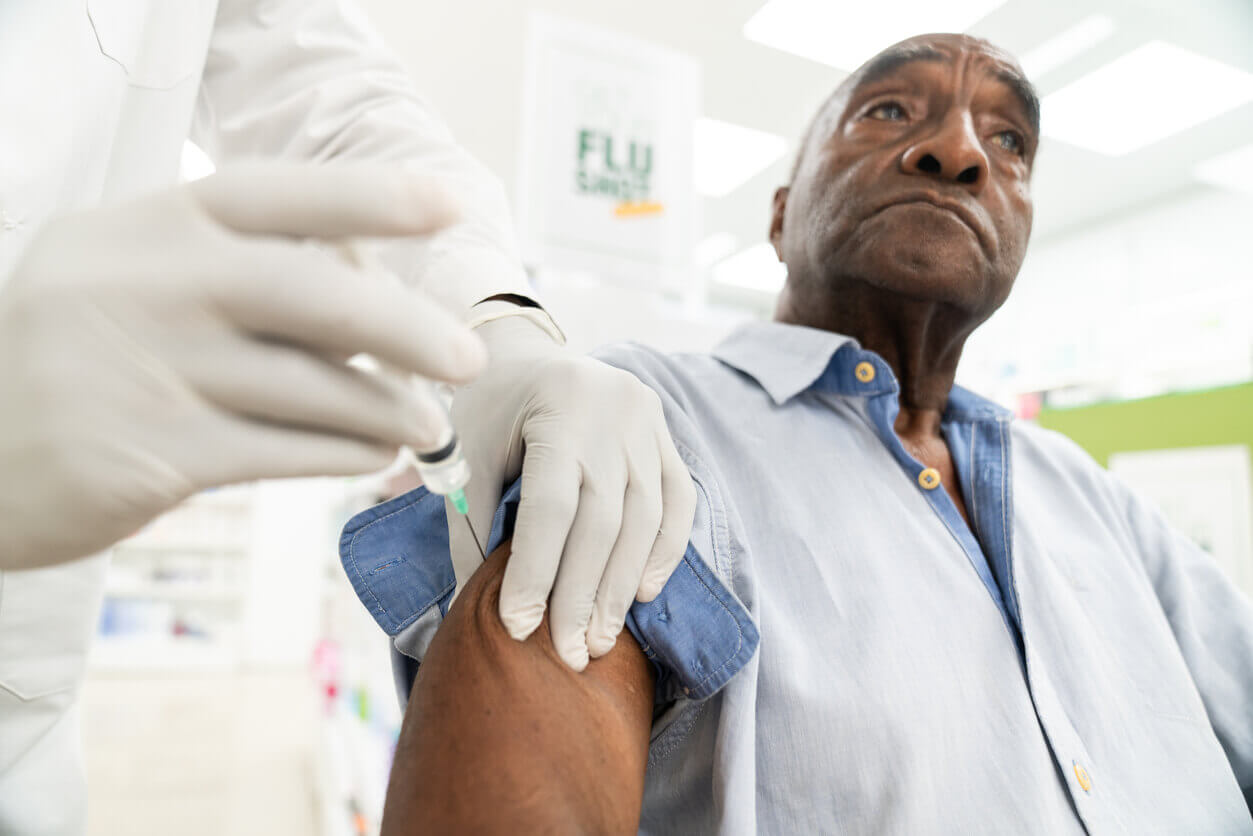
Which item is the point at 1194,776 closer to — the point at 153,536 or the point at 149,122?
the point at 149,122

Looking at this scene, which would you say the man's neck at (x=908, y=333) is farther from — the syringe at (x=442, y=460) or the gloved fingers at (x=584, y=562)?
the syringe at (x=442, y=460)

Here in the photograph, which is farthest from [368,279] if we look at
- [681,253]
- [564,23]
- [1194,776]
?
[564,23]

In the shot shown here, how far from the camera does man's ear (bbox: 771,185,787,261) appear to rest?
4.34 ft

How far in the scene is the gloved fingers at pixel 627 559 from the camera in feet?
2.25

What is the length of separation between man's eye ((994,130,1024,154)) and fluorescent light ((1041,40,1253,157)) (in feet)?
13.2

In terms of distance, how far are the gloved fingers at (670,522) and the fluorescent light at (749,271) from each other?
252 inches

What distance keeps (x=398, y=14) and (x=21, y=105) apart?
3.79 metres

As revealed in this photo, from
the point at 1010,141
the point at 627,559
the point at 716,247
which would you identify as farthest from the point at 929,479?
the point at 716,247

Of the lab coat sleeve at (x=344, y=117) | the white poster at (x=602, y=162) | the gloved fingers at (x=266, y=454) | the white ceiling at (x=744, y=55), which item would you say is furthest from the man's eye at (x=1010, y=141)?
the white ceiling at (x=744, y=55)

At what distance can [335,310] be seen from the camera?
1.42ft

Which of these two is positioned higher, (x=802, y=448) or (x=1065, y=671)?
(x=802, y=448)

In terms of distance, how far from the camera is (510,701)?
57cm

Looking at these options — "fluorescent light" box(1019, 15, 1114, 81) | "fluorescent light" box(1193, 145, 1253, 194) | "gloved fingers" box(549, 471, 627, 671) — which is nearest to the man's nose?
"gloved fingers" box(549, 471, 627, 671)

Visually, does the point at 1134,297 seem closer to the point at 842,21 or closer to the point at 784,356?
the point at 842,21
